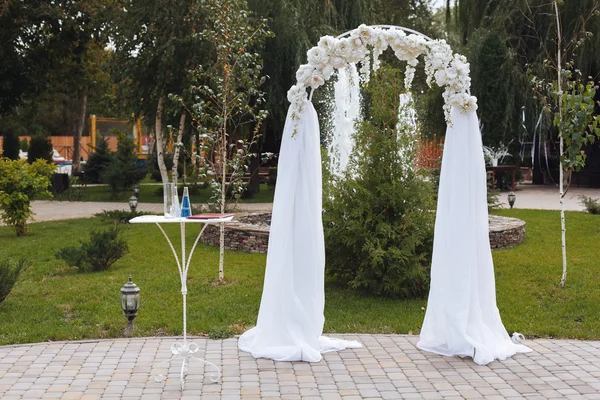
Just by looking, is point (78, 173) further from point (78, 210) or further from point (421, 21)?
point (421, 21)

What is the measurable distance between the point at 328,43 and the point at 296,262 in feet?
6.79

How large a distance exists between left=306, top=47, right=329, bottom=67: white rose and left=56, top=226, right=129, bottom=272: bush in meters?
5.40

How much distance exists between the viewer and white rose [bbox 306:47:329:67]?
23.4 feet

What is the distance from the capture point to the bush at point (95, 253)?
11.0 m

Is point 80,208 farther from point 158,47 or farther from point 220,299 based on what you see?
point 220,299

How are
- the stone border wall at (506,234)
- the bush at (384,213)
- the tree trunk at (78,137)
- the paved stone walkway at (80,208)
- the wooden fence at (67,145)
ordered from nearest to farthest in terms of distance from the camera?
the bush at (384,213)
the stone border wall at (506,234)
the paved stone walkway at (80,208)
the tree trunk at (78,137)
the wooden fence at (67,145)

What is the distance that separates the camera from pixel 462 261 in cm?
705

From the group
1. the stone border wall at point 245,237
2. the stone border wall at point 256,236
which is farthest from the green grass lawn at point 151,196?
the stone border wall at point 245,237

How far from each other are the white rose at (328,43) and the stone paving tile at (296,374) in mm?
2835

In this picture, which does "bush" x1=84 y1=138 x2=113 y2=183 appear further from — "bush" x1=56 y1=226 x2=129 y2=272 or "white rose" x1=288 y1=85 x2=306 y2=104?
"white rose" x1=288 y1=85 x2=306 y2=104

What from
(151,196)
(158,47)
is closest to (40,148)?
(151,196)

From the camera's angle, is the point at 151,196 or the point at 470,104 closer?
the point at 470,104

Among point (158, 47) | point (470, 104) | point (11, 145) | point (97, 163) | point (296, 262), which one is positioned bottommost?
point (296, 262)

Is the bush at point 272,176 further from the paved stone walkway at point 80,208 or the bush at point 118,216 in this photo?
the bush at point 118,216
